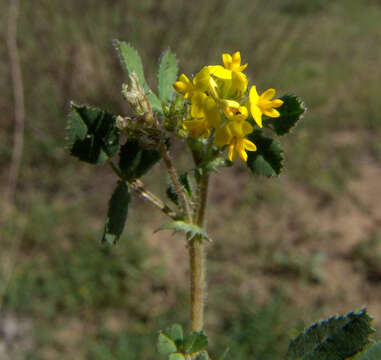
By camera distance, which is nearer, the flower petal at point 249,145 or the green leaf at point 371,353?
the green leaf at point 371,353

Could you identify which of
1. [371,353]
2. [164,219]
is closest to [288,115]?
[371,353]

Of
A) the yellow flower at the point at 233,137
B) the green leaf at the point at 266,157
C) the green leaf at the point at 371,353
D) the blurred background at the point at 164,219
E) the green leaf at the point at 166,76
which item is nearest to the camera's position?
the green leaf at the point at 371,353

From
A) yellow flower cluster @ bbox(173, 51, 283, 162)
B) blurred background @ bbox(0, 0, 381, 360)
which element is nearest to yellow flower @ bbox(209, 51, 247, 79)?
yellow flower cluster @ bbox(173, 51, 283, 162)

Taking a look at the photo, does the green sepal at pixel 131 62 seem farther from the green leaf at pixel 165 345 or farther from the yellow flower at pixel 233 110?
the green leaf at pixel 165 345

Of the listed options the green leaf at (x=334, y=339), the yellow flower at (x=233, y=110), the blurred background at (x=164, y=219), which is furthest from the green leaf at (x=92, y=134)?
the blurred background at (x=164, y=219)

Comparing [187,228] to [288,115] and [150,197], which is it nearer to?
[150,197]

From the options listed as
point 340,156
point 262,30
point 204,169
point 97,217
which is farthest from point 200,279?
point 262,30

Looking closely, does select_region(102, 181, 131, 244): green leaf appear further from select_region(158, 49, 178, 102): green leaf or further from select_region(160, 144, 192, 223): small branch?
select_region(158, 49, 178, 102): green leaf
